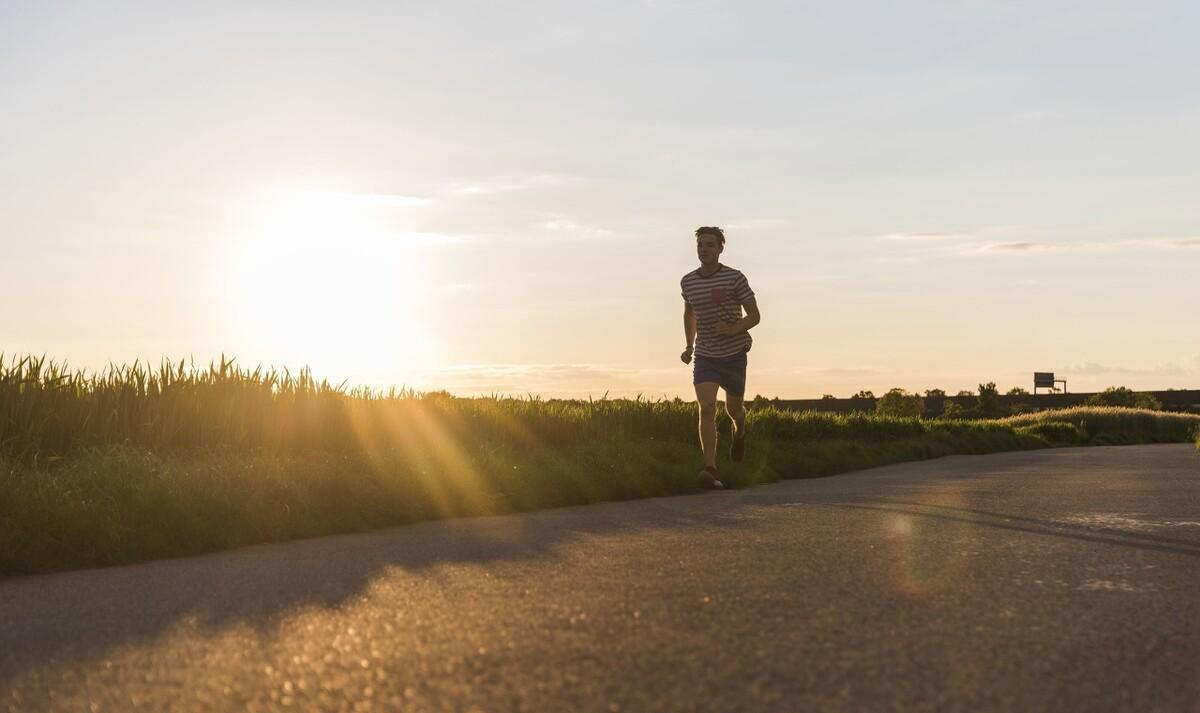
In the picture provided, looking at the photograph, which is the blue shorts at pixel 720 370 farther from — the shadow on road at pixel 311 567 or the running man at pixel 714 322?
the shadow on road at pixel 311 567

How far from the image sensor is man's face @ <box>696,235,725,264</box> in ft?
35.6

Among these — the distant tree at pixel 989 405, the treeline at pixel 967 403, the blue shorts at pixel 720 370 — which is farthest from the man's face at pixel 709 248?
the distant tree at pixel 989 405

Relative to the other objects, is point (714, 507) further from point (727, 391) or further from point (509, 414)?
point (509, 414)

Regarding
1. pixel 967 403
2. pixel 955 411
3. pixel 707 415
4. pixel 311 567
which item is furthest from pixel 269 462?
pixel 967 403

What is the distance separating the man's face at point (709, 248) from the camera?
427 inches

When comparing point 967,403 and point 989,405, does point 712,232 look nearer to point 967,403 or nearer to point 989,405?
point 989,405

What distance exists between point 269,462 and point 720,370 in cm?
436

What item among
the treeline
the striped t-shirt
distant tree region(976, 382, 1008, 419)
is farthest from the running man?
distant tree region(976, 382, 1008, 419)

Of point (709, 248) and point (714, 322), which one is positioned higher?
point (709, 248)

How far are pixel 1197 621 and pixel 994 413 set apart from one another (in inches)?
2912

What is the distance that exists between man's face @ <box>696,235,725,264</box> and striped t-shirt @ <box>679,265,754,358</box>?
13 centimetres

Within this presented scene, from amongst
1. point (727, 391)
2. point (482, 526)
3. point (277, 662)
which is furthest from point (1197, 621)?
point (727, 391)

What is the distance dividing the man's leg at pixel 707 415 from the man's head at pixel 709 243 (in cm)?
116

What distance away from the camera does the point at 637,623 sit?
380 centimetres
